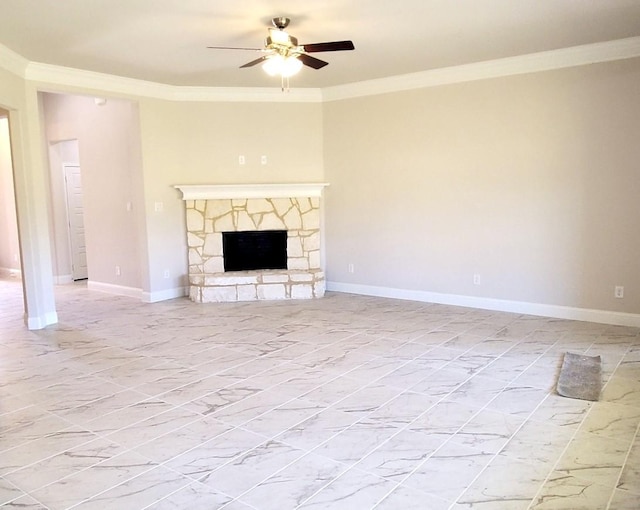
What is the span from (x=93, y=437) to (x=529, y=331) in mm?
3864

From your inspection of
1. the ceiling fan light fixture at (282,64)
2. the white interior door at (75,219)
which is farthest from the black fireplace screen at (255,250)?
the ceiling fan light fixture at (282,64)

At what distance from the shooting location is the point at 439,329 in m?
5.06

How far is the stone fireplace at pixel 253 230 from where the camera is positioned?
6.55 metres

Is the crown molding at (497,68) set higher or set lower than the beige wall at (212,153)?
higher

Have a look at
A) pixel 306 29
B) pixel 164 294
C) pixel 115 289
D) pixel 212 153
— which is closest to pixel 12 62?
pixel 212 153

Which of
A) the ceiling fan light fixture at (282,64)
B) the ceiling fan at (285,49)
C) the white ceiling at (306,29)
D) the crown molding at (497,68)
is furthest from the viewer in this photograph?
the crown molding at (497,68)

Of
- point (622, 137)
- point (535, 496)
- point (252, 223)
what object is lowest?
point (535, 496)

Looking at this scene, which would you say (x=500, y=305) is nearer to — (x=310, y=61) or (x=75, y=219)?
(x=310, y=61)

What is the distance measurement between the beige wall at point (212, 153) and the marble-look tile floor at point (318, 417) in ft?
5.46

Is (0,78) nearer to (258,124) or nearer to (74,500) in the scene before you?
(258,124)

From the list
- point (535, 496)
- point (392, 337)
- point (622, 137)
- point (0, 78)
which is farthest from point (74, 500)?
point (622, 137)

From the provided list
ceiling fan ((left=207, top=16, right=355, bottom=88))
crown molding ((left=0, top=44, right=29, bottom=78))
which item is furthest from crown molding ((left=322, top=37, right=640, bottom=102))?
crown molding ((left=0, top=44, right=29, bottom=78))

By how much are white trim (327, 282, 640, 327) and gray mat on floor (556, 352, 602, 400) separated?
1192 millimetres

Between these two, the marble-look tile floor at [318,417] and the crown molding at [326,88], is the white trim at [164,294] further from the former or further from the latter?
the crown molding at [326,88]
